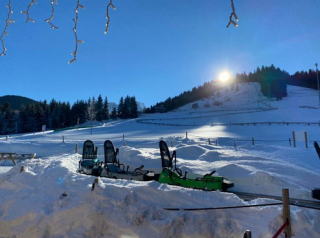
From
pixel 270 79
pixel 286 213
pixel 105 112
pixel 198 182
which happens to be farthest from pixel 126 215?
pixel 270 79

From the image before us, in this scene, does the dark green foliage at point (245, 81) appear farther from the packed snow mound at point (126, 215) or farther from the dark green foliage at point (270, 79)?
the packed snow mound at point (126, 215)

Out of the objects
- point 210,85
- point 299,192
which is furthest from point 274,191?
point 210,85

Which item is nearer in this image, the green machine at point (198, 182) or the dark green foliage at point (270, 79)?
the green machine at point (198, 182)

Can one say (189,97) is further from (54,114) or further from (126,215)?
(126,215)

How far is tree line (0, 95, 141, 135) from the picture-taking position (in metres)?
77.2

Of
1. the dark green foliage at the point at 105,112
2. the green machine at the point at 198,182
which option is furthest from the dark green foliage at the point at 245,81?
the green machine at the point at 198,182


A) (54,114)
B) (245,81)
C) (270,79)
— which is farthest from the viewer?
(245,81)

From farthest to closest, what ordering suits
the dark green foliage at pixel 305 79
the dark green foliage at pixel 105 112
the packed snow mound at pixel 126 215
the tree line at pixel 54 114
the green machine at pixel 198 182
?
the dark green foliage at pixel 305 79 < the dark green foliage at pixel 105 112 < the tree line at pixel 54 114 < the green machine at pixel 198 182 < the packed snow mound at pixel 126 215

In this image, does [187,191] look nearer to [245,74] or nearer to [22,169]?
[22,169]

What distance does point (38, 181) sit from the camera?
824 cm

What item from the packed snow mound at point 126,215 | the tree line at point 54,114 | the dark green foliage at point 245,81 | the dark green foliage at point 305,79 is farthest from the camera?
the dark green foliage at point 305,79

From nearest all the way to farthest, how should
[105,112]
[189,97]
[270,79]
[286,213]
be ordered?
[286,213]
[105,112]
[270,79]
[189,97]

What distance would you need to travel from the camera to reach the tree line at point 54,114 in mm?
77188

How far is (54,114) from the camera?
283ft
